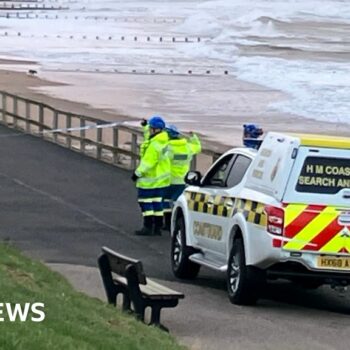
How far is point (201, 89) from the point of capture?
5134 cm

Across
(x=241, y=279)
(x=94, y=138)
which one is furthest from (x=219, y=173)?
(x=94, y=138)

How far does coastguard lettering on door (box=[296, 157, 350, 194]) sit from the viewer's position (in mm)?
11734

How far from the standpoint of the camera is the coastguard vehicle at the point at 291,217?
1156 centimetres

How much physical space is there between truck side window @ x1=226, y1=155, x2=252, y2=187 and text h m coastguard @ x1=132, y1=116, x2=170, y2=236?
11.8 ft

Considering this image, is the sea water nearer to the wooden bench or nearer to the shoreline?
the shoreline

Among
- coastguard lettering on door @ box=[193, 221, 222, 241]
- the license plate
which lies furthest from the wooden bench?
coastguard lettering on door @ box=[193, 221, 222, 241]

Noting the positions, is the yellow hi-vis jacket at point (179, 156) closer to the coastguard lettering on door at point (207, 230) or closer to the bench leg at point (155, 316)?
the coastguard lettering on door at point (207, 230)

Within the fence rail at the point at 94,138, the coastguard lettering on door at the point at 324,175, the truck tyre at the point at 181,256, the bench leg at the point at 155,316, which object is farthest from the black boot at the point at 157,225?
the bench leg at the point at 155,316

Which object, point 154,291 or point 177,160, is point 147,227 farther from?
point 154,291

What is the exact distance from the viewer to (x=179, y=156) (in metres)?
17.5

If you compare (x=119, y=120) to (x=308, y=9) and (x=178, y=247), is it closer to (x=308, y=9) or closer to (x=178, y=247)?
(x=178, y=247)

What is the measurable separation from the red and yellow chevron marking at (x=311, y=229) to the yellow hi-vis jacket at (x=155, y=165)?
5581 millimetres

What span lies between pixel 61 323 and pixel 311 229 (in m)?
4.00

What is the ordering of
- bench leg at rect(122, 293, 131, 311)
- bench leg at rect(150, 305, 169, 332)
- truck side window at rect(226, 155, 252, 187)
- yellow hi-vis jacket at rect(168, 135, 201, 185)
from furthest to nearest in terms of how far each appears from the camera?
yellow hi-vis jacket at rect(168, 135, 201, 185) < truck side window at rect(226, 155, 252, 187) < bench leg at rect(122, 293, 131, 311) < bench leg at rect(150, 305, 169, 332)
